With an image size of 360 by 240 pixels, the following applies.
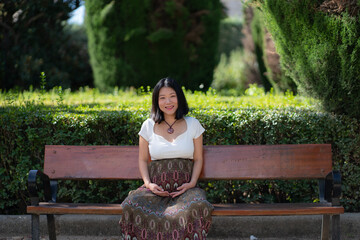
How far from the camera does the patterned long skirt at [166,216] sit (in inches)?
123

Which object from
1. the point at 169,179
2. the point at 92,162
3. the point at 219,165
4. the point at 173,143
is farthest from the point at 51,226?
the point at 219,165

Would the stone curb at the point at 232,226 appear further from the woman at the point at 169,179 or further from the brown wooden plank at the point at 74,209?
the woman at the point at 169,179

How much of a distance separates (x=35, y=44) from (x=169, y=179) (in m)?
6.63

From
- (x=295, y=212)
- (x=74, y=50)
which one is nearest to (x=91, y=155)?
(x=295, y=212)

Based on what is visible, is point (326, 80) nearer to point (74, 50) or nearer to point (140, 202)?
point (140, 202)

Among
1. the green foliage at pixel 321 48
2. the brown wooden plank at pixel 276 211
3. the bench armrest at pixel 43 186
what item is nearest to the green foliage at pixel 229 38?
the green foliage at pixel 321 48

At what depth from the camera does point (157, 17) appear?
8273 mm

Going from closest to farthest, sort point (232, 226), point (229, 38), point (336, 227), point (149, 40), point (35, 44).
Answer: point (336, 227), point (232, 226), point (149, 40), point (35, 44), point (229, 38)

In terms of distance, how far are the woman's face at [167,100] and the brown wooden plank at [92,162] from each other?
463mm

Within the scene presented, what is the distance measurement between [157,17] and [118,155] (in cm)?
504

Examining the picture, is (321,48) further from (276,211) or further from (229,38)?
(229,38)

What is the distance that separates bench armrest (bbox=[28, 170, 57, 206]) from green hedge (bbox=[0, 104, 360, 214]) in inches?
19.7

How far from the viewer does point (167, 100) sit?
3527 mm

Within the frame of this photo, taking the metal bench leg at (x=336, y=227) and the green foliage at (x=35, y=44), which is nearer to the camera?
the metal bench leg at (x=336, y=227)
